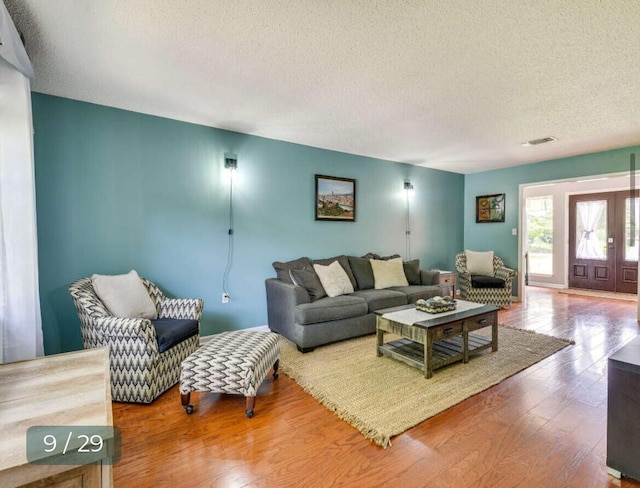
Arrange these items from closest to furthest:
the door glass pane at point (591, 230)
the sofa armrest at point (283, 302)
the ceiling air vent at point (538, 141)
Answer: the sofa armrest at point (283, 302) < the ceiling air vent at point (538, 141) < the door glass pane at point (591, 230)

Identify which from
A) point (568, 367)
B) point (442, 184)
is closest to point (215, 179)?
point (568, 367)

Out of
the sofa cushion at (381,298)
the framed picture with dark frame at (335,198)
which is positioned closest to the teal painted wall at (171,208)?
the framed picture with dark frame at (335,198)

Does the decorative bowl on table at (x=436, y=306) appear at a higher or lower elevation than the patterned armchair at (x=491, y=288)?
higher

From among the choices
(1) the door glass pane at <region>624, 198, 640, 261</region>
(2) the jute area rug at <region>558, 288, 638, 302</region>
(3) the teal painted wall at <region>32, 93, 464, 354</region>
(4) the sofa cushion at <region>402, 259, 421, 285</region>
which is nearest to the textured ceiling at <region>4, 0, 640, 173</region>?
(3) the teal painted wall at <region>32, 93, 464, 354</region>

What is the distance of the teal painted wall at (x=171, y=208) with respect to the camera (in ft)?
9.16

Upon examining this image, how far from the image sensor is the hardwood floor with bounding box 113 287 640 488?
1550 millimetres

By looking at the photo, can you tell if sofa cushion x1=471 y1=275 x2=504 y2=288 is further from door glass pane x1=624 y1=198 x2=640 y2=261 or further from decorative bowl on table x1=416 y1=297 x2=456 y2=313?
door glass pane x1=624 y1=198 x2=640 y2=261

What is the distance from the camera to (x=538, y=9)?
172 centimetres

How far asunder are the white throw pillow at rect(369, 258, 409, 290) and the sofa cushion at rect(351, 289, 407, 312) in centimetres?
28

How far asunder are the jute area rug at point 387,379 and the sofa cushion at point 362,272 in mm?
921

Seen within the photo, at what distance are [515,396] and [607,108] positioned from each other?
9.59 feet

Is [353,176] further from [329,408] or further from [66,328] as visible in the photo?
[66,328]

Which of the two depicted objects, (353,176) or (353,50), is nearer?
(353,50)

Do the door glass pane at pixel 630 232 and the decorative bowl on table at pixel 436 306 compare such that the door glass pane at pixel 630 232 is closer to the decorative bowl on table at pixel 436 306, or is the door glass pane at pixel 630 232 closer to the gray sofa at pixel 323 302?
the gray sofa at pixel 323 302
